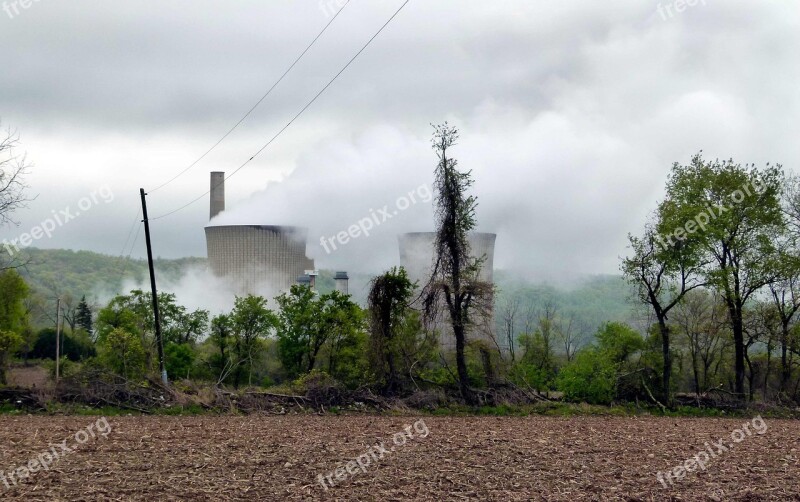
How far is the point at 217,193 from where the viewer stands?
60594mm

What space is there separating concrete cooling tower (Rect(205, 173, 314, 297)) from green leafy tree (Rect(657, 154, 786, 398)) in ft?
83.9

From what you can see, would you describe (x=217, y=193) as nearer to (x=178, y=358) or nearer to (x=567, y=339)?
(x=178, y=358)

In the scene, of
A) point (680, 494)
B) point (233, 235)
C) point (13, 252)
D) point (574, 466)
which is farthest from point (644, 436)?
point (233, 235)

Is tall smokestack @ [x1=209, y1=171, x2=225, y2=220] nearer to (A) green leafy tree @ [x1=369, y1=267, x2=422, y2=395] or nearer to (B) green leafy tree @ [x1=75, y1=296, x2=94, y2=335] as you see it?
(B) green leafy tree @ [x1=75, y1=296, x2=94, y2=335]

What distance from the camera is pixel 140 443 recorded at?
1602 cm

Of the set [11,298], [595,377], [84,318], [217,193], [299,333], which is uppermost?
[217,193]

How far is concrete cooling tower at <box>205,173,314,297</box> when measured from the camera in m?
50.1

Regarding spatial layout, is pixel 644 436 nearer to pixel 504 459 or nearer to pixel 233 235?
pixel 504 459

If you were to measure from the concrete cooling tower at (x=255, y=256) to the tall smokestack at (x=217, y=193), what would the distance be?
875 cm

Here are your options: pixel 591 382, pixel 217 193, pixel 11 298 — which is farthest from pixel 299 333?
pixel 217 193

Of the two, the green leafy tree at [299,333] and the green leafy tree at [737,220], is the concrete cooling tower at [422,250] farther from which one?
the green leafy tree at [737,220]

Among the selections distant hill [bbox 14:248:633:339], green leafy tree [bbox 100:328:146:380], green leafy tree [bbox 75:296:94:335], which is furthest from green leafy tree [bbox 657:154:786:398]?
distant hill [bbox 14:248:633:339]

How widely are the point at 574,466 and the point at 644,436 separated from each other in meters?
5.23

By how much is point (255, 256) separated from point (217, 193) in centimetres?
1177
